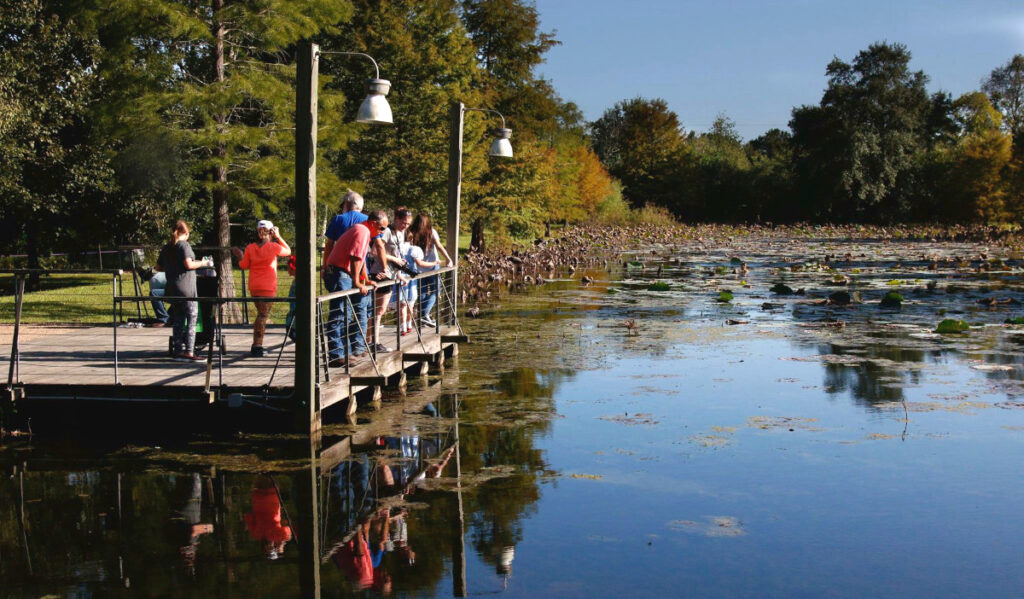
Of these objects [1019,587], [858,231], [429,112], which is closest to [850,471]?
[1019,587]

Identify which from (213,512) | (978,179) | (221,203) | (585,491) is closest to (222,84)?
(221,203)

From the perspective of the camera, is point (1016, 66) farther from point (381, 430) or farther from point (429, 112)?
point (381, 430)

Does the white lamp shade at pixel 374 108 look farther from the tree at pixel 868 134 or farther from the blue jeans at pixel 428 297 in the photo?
the tree at pixel 868 134

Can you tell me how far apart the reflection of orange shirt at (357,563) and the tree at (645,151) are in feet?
221

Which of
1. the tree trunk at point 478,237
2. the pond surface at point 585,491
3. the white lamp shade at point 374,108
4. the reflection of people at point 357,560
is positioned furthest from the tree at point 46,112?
the reflection of people at point 357,560

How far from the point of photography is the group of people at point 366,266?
1153cm

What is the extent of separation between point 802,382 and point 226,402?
7.91 metres

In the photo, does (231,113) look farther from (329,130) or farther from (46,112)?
(46,112)

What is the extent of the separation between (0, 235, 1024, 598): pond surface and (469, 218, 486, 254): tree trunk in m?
22.9

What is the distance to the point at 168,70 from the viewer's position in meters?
17.6

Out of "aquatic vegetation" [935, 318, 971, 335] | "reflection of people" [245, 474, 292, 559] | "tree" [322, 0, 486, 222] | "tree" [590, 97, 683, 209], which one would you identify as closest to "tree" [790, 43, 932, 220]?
"tree" [590, 97, 683, 209]

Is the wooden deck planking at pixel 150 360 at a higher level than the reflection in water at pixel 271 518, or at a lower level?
higher

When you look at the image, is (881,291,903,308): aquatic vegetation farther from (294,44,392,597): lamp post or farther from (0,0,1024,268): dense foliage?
(294,44,392,597): lamp post

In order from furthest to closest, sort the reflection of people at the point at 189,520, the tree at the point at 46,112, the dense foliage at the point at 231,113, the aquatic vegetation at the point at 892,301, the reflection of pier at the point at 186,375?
the aquatic vegetation at the point at 892,301 → the tree at the point at 46,112 → the dense foliage at the point at 231,113 → the reflection of pier at the point at 186,375 → the reflection of people at the point at 189,520
